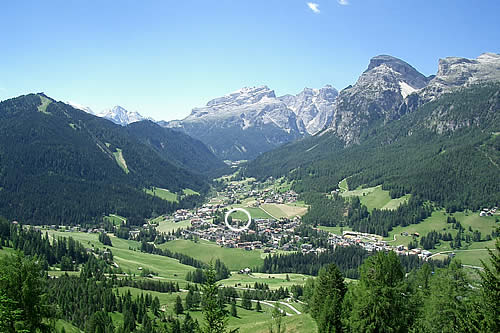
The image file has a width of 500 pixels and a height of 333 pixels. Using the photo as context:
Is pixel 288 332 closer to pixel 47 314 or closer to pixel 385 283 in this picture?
pixel 385 283

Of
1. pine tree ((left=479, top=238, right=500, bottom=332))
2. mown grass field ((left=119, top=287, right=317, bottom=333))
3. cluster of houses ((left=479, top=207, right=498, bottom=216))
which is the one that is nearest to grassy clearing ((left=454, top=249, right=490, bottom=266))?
cluster of houses ((left=479, top=207, right=498, bottom=216))

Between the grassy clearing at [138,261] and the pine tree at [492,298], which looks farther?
the grassy clearing at [138,261]

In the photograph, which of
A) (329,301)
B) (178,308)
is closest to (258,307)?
(178,308)

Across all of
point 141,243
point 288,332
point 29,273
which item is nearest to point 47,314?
point 29,273

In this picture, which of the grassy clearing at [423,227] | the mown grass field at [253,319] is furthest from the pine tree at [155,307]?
the grassy clearing at [423,227]

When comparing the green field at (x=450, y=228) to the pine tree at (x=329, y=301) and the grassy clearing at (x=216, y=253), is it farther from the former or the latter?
the pine tree at (x=329, y=301)

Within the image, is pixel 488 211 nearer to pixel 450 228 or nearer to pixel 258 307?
pixel 450 228
